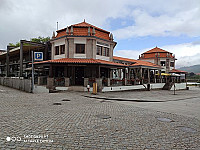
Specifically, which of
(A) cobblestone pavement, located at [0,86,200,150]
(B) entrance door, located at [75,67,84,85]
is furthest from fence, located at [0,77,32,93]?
(A) cobblestone pavement, located at [0,86,200,150]

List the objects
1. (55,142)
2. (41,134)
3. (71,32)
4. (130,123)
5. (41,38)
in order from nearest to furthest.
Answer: (55,142)
(41,134)
(130,123)
(71,32)
(41,38)

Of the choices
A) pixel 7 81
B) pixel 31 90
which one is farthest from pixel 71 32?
pixel 7 81

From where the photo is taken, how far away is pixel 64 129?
17.9ft

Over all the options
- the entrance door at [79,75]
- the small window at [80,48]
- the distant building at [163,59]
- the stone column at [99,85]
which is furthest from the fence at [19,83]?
the distant building at [163,59]

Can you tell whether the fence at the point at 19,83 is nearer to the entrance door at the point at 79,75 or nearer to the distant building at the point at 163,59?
the entrance door at the point at 79,75

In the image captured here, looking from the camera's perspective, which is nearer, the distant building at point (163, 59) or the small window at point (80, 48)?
the small window at point (80, 48)

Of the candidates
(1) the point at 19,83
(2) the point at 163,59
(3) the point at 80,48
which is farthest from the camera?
(2) the point at 163,59

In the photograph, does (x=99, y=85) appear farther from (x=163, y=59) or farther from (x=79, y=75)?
(x=163, y=59)

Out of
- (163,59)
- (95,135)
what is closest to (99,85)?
(95,135)

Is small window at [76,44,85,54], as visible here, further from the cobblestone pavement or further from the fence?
the cobblestone pavement

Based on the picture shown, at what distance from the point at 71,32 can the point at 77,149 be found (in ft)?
66.5

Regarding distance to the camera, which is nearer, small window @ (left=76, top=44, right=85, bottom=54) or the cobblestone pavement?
the cobblestone pavement

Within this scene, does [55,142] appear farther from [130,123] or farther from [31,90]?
[31,90]

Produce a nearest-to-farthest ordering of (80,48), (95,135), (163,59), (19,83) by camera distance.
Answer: (95,135) → (19,83) → (80,48) → (163,59)
